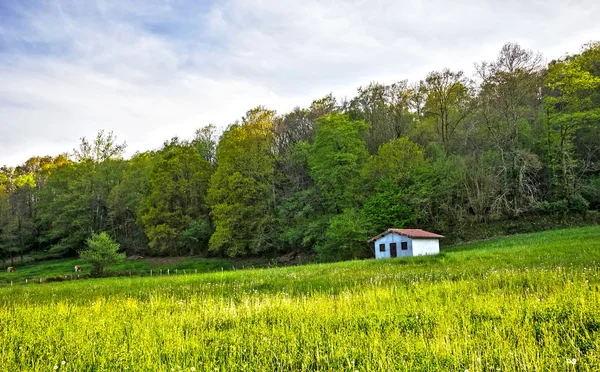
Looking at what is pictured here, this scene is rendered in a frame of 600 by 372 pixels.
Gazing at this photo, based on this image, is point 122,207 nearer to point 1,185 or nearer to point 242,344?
point 1,185

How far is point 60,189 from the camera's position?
270ft

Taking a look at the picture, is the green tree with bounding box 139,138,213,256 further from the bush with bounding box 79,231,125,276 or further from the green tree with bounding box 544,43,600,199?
the green tree with bounding box 544,43,600,199

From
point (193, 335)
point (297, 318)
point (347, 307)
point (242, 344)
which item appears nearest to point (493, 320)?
point (347, 307)

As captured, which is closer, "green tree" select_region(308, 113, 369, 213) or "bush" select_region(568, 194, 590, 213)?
"bush" select_region(568, 194, 590, 213)

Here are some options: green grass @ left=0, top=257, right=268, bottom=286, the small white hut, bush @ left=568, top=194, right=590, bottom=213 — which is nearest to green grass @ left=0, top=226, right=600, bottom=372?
the small white hut

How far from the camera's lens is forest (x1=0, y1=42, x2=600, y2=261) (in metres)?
45.8

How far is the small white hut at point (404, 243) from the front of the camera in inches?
1500

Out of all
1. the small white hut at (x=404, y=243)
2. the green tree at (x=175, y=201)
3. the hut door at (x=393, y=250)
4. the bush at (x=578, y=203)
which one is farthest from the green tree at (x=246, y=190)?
the bush at (x=578, y=203)

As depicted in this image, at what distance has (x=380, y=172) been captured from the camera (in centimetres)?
4922

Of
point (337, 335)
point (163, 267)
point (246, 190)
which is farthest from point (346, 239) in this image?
point (337, 335)

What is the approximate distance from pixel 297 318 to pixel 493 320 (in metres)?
4.03

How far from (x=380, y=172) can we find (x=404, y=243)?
504 inches

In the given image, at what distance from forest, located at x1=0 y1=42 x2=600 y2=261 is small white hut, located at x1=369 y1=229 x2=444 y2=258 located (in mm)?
3178

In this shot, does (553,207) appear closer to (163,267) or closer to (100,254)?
(163,267)
